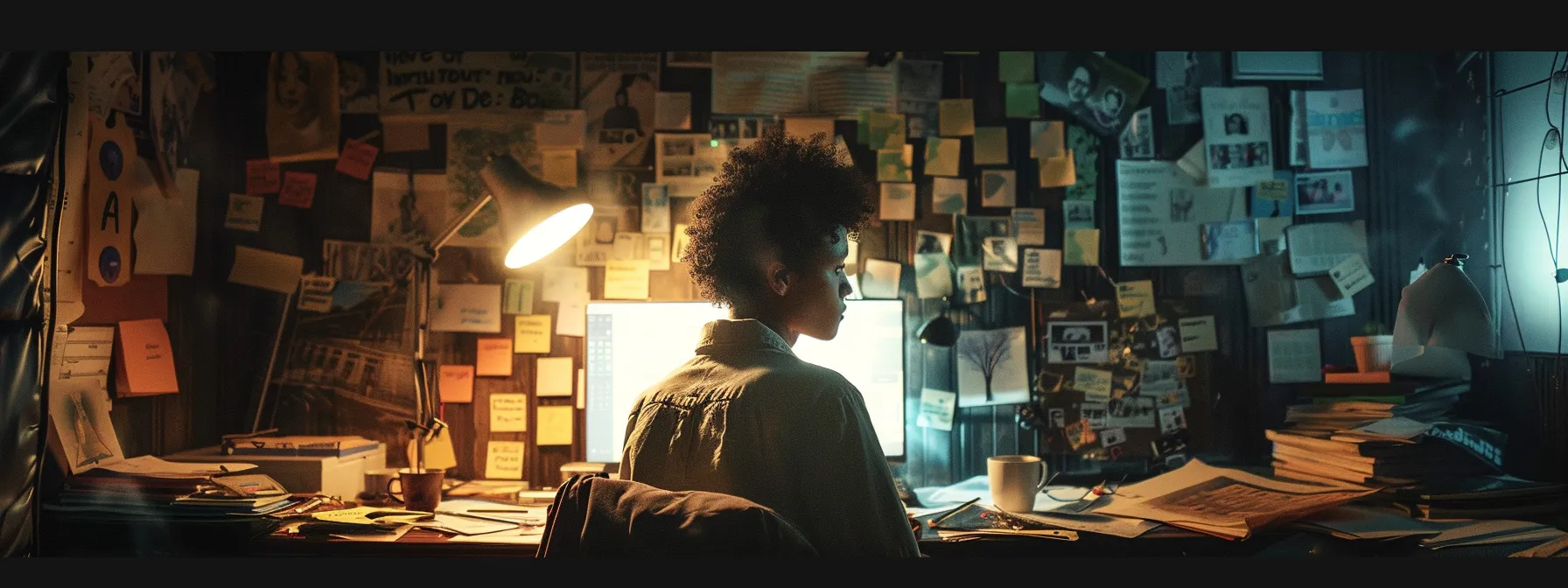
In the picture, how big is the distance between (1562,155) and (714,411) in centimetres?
186

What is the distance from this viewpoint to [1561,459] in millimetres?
2037

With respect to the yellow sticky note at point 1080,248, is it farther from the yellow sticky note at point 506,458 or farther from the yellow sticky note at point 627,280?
the yellow sticky note at point 506,458

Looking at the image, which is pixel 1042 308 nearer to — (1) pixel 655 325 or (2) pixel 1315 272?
(2) pixel 1315 272

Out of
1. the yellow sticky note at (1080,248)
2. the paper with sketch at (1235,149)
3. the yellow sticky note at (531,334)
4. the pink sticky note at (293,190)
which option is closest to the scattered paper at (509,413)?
the yellow sticky note at (531,334)

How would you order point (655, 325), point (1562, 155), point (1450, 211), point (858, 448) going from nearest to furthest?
1. point (858, 448)
2. point (1562, 155)
3. point (655, 325)
4. point (1450, 211)

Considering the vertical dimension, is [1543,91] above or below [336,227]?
above

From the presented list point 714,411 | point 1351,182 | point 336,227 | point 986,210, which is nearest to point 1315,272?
point 1351,182

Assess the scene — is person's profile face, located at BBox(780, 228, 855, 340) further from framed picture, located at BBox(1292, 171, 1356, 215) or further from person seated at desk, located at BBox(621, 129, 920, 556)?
framed picture, located at BBox(1292, 171, 1356, 215)

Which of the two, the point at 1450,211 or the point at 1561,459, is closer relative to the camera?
the point at 1561,459

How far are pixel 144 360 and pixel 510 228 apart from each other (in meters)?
0.91

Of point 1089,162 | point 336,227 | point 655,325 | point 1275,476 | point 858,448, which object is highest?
point 1089,162

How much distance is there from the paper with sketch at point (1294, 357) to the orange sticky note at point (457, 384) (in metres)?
1.84

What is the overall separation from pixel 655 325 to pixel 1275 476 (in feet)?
4.40

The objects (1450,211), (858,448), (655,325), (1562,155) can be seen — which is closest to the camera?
(858,448)
